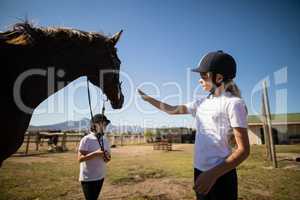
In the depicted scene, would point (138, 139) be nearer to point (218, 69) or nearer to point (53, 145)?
point (53, 145)

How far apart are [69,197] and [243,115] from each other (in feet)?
16.9

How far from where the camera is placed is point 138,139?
41062mm

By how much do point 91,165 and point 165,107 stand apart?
1.89 metres

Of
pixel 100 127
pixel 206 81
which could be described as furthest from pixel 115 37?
pixel 206 81

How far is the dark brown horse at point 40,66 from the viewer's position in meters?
2.44

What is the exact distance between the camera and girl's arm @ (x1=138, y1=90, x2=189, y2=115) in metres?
2.37

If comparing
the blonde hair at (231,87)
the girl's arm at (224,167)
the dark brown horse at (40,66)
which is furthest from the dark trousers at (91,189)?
the blonde hair at (231,87)

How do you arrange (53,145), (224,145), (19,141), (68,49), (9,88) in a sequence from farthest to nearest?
(53,145)
(68,49)
(19,141)
(9,88)
(224,145)

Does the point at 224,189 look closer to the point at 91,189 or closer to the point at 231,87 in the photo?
the point at 231,87

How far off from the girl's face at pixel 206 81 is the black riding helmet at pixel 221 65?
0.05 m

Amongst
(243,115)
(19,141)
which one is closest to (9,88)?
(19,141)

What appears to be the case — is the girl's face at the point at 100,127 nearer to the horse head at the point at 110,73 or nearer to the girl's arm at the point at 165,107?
the horse head at the point at 110,73

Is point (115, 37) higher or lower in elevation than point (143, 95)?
higher

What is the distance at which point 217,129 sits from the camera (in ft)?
5.64
